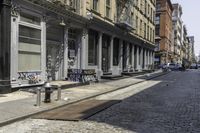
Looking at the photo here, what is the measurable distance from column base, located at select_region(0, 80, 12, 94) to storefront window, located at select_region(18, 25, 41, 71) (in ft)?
5.28

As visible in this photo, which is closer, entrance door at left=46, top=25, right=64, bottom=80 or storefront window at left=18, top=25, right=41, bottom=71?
storefront window at left=18, top=25, right=41, bottom=71

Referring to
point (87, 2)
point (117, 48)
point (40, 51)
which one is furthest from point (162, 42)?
point (40, 51)

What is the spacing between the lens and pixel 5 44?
16266 millimetres

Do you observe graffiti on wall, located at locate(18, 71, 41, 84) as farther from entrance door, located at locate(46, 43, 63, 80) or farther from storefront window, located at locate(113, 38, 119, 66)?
storefront window, located at locate(113, 38, 119, 66)

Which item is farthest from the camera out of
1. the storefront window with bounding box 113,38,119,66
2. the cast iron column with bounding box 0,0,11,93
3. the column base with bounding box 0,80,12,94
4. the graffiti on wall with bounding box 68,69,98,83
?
the storefront window with bounding box 113,38,119,66

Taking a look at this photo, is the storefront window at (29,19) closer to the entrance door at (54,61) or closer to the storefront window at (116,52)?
the entrance door at (54,61)

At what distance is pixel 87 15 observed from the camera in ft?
86.1

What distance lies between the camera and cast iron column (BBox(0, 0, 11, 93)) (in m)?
16.1

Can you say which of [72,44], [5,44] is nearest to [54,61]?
[72,44]

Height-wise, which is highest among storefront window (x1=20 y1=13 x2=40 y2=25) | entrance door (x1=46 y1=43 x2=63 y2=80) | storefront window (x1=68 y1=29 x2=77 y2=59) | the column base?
storefront window (x1=20 y1=13 x2=40 y2=25)

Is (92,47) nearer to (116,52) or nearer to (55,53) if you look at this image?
(55,53)

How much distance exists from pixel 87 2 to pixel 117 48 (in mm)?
11093

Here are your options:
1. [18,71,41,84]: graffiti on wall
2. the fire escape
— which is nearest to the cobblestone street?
[18,71,41,84]: graffiti on wall

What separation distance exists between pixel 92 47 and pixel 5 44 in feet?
44.2
